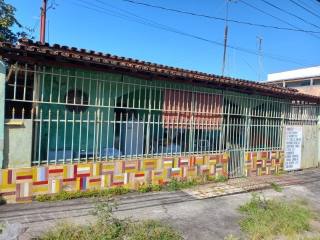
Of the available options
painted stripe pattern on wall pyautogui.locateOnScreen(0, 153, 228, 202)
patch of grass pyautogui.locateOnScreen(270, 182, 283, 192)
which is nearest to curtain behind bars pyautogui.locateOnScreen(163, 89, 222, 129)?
painted stripe pattern on wall pyautogui.locateOnScreen(0, 153, 228, 202)

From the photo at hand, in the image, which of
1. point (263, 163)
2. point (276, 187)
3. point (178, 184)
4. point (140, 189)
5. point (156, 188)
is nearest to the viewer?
point (140, 189)

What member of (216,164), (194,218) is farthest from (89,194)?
(216,164)

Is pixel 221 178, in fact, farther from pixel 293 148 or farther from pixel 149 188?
pixel 293 148

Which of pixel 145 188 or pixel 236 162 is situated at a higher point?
pixel 236 162

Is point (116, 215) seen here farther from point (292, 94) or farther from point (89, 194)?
point (292, 94)

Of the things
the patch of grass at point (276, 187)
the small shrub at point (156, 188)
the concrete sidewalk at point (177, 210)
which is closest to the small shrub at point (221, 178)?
the concrete sidewalk at point (177, 210)

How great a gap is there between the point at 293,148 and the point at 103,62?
28.0 ft

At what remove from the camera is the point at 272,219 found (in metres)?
6.37

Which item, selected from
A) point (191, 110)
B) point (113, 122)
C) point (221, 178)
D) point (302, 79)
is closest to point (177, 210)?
point (113, 122)

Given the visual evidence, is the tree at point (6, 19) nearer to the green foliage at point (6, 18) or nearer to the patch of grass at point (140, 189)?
the green foliage at point (6, 18)

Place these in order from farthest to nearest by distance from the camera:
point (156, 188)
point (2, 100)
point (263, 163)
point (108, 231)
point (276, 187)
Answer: point (263, 163) → point (276, 187) → point (156, 188) → point (2, 100) → point (108, 231)

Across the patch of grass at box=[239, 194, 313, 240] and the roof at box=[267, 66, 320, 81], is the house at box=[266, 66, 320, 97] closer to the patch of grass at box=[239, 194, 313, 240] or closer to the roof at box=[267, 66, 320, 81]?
the roof at box=[267, 66, 320, 81]

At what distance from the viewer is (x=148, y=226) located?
18.1 feet

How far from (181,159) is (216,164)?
4.69ft
